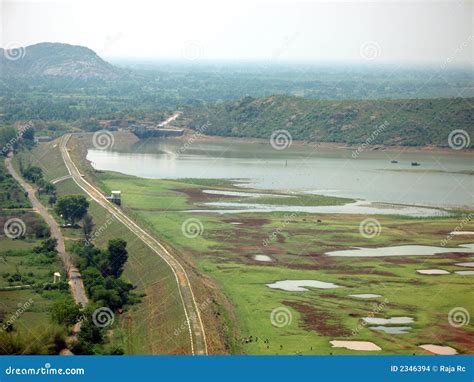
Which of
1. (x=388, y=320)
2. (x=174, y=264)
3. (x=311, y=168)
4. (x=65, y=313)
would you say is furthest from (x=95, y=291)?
(x=311, y=168)

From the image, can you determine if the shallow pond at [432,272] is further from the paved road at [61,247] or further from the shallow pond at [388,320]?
the paved road at [61,247]

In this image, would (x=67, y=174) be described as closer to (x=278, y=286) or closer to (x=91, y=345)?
(x=278, y=286)

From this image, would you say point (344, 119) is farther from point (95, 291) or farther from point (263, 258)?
point (95, 291)

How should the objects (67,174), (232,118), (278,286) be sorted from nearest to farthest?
(278,286)
(67,174)
(232,118)

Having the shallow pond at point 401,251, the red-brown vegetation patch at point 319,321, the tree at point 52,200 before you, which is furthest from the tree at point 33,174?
the red-brown vegetation patch at point 319,321

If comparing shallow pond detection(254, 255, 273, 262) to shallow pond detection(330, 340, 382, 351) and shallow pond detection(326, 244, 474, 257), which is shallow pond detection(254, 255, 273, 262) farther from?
shallow pond detection(330, 340, 382, 351)

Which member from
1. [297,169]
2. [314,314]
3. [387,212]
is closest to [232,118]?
[297,169]
